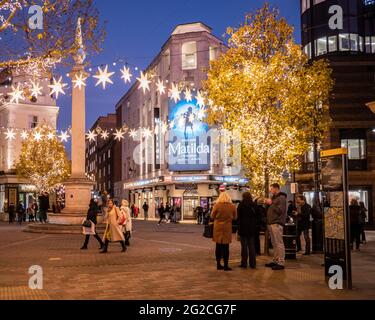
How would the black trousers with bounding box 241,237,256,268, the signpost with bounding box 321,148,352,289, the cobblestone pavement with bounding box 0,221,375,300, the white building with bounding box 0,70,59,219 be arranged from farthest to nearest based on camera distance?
the white building with bounding box 0,70,59,219, the black trousers with bounding box 241,237,256,268, the signpost with bounding box 321,148,352,289, the cobblestone pavement with bounding box 0,221,375,300

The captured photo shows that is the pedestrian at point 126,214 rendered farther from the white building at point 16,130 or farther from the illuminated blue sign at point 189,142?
the white building at point 16,130

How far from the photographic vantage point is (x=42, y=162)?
5034cm

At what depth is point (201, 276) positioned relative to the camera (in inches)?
437

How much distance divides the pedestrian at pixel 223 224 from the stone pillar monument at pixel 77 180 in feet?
51.2

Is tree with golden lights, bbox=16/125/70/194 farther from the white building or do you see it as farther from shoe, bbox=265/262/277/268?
shoe, bbox=265/262/277/268

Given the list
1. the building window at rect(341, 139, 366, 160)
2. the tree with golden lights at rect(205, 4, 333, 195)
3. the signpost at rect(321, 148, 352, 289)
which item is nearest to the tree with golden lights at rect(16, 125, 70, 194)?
the building window at rect(341, 139, 366, 160)

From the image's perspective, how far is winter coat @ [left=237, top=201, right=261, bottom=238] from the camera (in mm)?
12438

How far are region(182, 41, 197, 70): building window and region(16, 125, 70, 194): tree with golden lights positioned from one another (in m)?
14.5

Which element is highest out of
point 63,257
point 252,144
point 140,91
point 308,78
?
point 140,91

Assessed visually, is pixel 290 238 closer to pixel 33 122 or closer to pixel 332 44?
pixel 332 44

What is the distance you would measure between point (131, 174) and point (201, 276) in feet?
178

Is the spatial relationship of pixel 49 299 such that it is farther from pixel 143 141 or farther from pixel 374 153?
pixel 143 141
